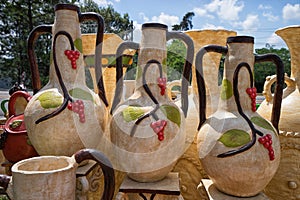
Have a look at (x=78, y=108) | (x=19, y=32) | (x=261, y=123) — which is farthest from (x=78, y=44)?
(x=19, y=32)

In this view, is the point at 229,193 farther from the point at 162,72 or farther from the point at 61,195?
the point at 61,195

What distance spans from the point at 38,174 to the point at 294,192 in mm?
1388

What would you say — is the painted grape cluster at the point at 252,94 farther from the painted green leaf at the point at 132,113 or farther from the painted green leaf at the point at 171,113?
the painted green leaf at the point at 132,113

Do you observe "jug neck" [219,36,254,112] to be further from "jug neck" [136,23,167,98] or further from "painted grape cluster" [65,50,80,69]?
"painted grape cluster" [65,50,80,69]

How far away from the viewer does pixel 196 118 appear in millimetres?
1846

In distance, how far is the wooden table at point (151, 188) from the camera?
4.35 feet

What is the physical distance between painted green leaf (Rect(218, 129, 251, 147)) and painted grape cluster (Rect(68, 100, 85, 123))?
677 mm

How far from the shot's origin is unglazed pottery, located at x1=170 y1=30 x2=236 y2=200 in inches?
70.7

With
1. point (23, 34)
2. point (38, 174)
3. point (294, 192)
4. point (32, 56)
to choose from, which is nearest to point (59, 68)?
point (32, 56)

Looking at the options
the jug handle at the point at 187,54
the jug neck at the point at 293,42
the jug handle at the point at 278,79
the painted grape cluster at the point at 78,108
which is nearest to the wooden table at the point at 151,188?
the painted grape cluster at the point at 78,108

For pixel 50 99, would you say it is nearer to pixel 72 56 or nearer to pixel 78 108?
pixel 78 108

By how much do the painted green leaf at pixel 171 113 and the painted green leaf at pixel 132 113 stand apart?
0.35ft

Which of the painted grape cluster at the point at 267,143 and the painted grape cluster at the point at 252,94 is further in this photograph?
the painted grape cluster at the point at 252,94

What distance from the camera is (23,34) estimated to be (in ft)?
29.4
